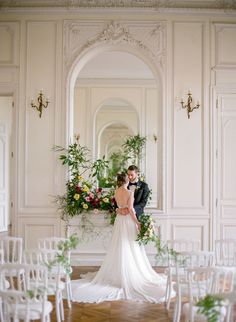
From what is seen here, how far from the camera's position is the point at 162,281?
21.0ft

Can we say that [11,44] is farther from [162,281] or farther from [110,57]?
[162,281]

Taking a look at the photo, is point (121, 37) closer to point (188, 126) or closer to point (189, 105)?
point (189, 105)

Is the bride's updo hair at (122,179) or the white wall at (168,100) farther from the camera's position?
the white wall at (168,100)

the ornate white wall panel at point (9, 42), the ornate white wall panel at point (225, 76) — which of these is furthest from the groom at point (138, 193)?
the ornate white wall panel at point (9, 42)

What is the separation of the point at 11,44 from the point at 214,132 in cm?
379

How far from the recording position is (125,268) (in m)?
6.27

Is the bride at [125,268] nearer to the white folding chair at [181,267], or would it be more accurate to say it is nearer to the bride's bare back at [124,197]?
the bride's bare back at [124,197]

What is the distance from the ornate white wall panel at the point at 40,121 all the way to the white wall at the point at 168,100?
0.7 inches

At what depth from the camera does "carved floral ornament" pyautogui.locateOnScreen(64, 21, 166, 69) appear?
7.75 metres

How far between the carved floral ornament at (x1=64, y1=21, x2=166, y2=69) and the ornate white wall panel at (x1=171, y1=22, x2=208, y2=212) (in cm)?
28

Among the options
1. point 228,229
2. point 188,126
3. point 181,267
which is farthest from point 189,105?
point 181,267

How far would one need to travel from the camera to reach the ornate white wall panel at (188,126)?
769cm

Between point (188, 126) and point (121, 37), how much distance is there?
1910 mm

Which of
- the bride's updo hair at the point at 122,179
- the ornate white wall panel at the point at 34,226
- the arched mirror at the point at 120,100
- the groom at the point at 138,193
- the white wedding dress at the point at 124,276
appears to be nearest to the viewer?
the white wedding dress at the point at 124,276
